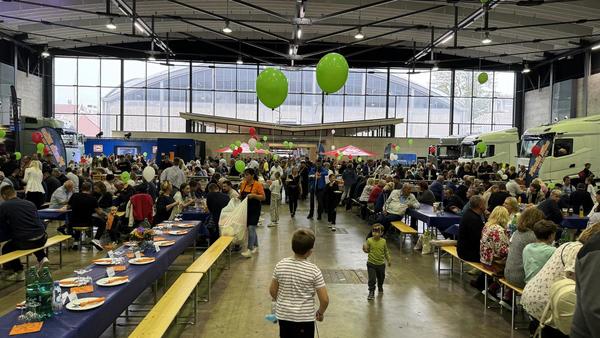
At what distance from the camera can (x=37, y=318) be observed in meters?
2.71

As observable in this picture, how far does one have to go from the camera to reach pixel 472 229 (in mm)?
5516

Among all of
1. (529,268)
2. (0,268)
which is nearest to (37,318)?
(529,268)

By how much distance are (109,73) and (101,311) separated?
1097 inches

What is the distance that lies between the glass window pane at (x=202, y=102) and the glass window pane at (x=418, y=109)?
13.3 meters

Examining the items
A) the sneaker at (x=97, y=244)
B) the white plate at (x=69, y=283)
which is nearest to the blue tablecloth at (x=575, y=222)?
the white plate at (x=69, y=283)

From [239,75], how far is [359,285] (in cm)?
2459

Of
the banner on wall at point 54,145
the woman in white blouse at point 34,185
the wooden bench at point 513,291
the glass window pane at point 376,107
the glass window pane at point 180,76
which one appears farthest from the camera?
the glass window pane at point 376,107

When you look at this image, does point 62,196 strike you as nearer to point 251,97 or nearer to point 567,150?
point 567,150

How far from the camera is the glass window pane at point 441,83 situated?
1132 inches

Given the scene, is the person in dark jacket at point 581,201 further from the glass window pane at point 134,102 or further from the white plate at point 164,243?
the glass window pane at point 134,102

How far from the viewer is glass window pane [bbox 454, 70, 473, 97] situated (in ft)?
94.1

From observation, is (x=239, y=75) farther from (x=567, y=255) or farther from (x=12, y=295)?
(x=567, y=255)

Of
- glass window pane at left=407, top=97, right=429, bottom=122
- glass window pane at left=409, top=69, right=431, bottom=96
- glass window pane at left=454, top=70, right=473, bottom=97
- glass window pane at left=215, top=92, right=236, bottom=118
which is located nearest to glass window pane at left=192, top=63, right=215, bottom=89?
glass window pane at left=215, top=92, right=236, bottom=118

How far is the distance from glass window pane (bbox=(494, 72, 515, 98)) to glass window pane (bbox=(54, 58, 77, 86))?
1080 inches
